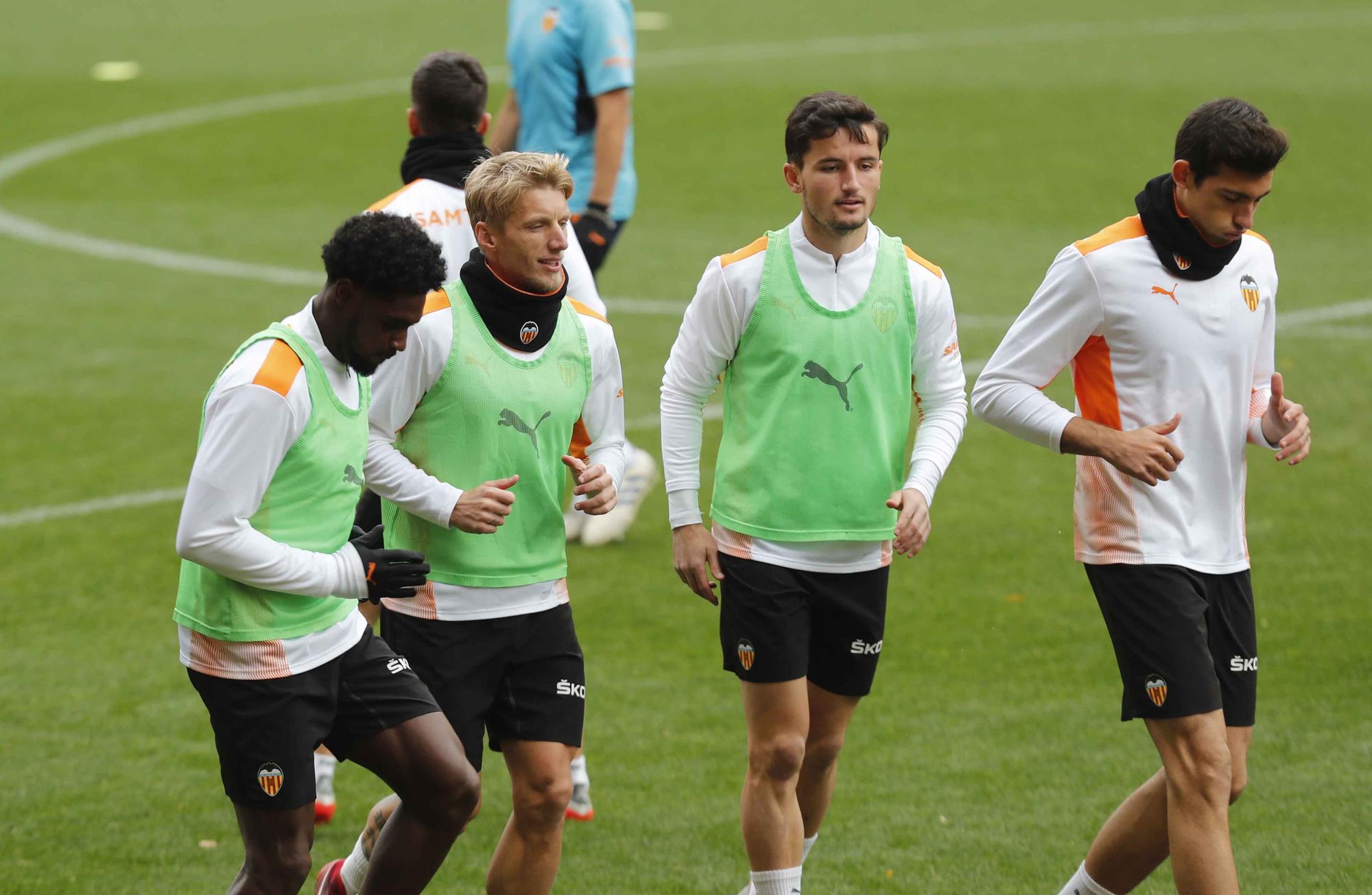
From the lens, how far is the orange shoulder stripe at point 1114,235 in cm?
462

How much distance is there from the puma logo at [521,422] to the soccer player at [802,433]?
1.60ft

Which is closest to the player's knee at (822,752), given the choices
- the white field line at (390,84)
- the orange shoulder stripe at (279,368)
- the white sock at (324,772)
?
the white sock at (324,772)

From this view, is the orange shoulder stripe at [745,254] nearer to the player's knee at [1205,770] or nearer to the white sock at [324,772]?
the player's knee at [1205,770]

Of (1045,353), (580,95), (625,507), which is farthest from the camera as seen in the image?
(625,507)

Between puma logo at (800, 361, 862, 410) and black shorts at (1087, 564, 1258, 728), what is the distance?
0.80 m

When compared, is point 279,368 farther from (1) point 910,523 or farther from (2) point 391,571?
(1) point 910,523

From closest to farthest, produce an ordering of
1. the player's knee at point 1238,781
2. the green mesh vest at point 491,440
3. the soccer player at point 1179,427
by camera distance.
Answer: the soccer player at point 1179,427
the green mesh vest at point 491,440
the player's knee at point 1238,781

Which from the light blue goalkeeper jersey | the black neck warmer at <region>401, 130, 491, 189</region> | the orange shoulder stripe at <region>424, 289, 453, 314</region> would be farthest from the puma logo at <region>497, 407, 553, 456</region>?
the light blue goalkeeper jersey

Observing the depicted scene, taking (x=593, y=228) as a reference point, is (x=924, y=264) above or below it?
above

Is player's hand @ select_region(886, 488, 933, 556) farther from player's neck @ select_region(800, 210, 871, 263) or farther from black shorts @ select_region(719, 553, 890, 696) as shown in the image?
player's neck @ select_region(800, 210, 871, 263)

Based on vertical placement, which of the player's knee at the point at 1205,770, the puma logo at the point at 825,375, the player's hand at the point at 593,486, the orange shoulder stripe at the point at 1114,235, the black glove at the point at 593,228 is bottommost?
the player's knee at the point at 1205,770

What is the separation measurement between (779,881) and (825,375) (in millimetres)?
1363

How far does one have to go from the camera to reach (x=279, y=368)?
3969 mm

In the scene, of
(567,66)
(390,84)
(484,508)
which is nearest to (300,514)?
(484,508)
